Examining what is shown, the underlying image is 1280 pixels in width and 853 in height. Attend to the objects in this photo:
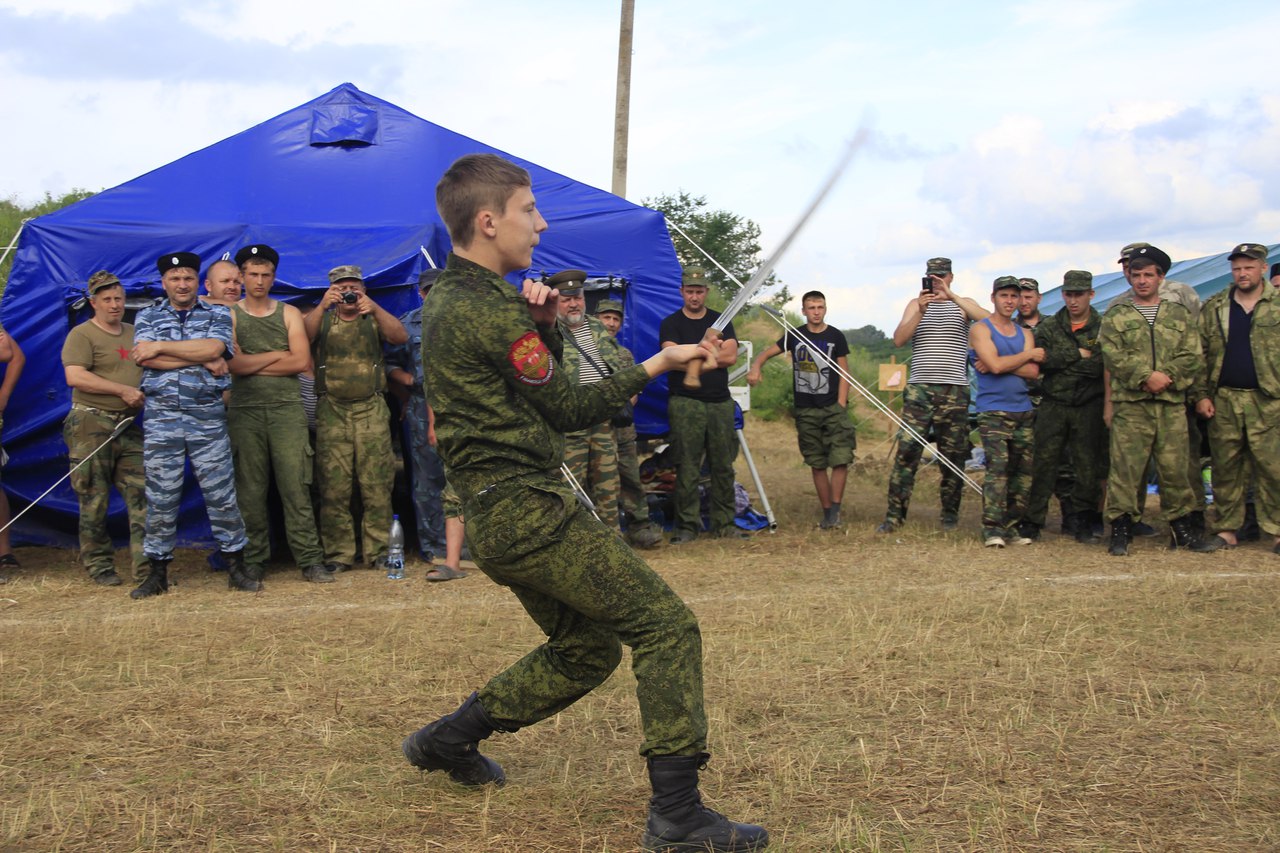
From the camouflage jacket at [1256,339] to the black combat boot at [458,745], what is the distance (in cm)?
653

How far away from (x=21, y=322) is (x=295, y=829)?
6.64m

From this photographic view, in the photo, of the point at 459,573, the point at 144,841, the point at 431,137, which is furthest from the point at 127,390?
the point at 144,841

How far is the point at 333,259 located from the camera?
8.73 metres

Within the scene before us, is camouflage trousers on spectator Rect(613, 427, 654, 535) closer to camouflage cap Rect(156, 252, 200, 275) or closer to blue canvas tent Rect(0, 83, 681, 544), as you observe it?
blue canvas tent Rect(0, 83, 681, 544)

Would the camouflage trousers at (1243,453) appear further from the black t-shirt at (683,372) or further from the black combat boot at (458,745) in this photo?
the black combat boot at (458,745)

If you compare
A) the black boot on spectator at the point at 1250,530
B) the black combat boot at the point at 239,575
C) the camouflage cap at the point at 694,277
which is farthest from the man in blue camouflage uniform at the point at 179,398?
the black boot on spectator at the point at 1250,530

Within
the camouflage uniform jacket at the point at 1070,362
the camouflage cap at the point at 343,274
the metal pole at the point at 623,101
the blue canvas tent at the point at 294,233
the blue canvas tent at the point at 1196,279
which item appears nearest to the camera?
the camouflage cap at the point at 343,274

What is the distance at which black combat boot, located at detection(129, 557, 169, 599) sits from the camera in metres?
7.39

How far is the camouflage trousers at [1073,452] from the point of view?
8.77m

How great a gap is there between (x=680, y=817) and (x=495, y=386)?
1.32 m

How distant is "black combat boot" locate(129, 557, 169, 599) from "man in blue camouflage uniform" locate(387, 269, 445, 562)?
1.79 metres

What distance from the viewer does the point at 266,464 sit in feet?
25.8

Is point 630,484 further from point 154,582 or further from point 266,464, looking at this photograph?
point 154,582

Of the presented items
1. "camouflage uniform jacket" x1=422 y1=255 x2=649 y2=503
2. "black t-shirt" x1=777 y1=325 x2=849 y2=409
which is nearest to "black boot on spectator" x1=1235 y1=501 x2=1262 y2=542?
"black t-shirt" x1=777 y1=325 x2=849 y2=409
